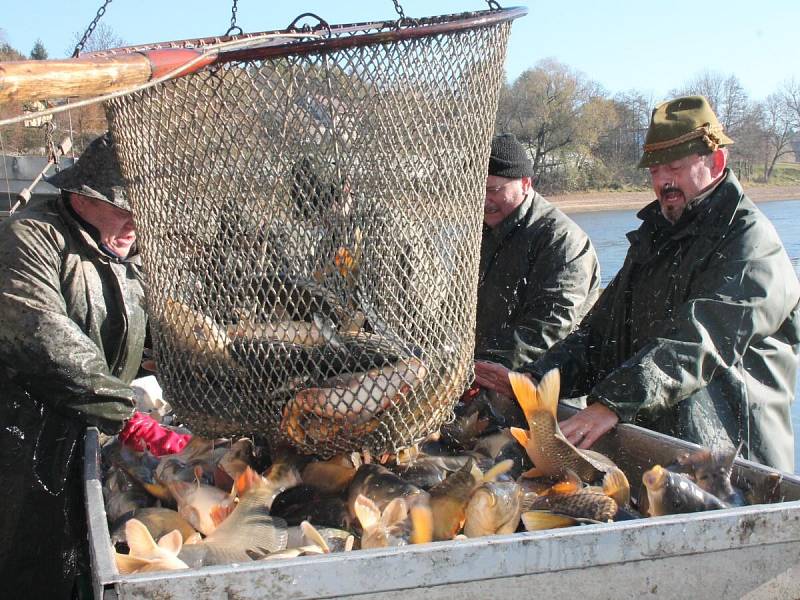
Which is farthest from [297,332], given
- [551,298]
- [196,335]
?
[551,298]

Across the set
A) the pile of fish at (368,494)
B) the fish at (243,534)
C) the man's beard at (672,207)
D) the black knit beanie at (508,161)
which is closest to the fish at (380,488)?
the pile of fish at (368,494)

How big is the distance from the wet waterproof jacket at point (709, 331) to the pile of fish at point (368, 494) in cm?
37

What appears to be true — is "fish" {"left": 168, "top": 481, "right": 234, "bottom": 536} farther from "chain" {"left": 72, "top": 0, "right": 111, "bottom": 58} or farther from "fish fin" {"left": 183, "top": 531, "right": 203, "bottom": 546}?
"chain" {"left": 72, "top": 0, "right": 111, "bottom": 58}

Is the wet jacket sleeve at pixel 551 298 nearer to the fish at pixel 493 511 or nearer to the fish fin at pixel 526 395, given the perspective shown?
the fish fin at pixel 526 395

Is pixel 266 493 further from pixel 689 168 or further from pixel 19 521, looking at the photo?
pixel 689 168

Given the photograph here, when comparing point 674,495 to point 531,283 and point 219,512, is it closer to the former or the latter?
point 219,512

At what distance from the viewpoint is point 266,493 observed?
8.48 feet

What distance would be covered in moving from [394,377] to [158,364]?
893 mm

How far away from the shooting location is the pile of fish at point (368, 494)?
91.1 inches

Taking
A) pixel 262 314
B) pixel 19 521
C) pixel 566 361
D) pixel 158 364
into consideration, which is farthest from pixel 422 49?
pixel 19 521

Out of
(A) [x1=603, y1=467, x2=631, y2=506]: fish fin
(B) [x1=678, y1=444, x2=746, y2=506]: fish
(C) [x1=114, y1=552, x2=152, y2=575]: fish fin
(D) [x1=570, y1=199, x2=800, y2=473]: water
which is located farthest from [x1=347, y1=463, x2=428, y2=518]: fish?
(D) [x1=570, y1=199, x2=800, y2=473]: water

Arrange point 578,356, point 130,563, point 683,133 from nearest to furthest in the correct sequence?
point 130,563
point 683,133
point 578,356

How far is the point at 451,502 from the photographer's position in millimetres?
2455

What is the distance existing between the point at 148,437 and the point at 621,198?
160ft
